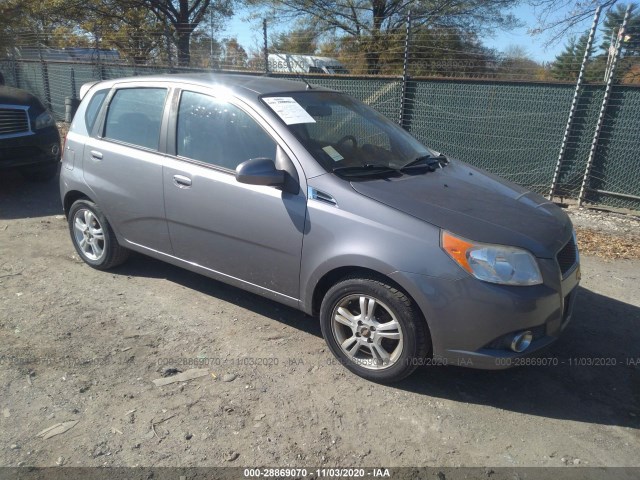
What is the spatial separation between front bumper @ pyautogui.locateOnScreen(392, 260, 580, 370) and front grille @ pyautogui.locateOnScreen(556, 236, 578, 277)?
0.14 metres

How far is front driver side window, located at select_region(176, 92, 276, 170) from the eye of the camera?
3.40m

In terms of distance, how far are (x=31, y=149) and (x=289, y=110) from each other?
5.17 metres

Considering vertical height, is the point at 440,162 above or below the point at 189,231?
above

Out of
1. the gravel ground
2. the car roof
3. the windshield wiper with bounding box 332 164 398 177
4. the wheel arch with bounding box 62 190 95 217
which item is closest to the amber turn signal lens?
the windshield wiper with bounding box 332 164 398 177

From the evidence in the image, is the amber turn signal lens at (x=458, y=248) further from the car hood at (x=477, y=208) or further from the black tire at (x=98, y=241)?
the black tire at (x=98, y=241)

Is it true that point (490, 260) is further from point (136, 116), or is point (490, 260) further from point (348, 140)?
point (136, 116)

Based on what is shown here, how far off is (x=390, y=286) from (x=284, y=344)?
1024 mm

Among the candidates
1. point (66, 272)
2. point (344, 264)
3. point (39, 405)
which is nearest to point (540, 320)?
point (344, 264)

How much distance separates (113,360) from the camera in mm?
3285

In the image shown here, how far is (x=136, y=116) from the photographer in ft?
13.4

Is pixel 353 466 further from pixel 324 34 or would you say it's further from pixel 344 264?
pixel 324 34

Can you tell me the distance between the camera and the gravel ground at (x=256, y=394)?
2.56m

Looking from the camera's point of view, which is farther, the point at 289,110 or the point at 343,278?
the point at 289,110

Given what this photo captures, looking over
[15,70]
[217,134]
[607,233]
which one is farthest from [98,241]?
[15,70]
